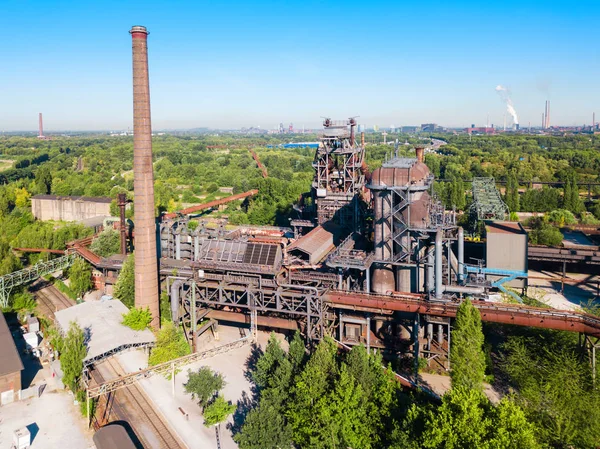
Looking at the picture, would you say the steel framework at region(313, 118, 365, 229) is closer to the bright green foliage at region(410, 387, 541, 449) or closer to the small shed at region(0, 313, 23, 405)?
the bright green foliage at region(410, 387, 541, 449)

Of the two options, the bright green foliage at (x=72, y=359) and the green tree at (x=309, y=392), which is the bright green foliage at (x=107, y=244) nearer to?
the bright green foliage at (x=72, y=359)

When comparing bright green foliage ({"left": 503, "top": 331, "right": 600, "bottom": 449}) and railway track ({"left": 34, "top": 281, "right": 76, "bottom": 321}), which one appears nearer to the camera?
bright green foliage ({"left": 503, "top": 331, "right": 600, "bottom": 449})

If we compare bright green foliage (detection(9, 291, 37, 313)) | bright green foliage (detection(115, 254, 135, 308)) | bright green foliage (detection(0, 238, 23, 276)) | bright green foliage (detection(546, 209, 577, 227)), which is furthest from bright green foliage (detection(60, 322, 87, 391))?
bright green foliage (detection(546, 209, 577, 227))

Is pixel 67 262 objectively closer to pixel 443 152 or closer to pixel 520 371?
pixel 520 371

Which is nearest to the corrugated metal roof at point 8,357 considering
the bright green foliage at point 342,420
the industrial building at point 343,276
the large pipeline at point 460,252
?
the industrial building at point 343,276

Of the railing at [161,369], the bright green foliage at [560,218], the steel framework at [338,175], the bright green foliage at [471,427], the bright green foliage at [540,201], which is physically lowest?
the railing at [161,369]

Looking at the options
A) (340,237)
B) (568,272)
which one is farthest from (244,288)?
(568,272)
